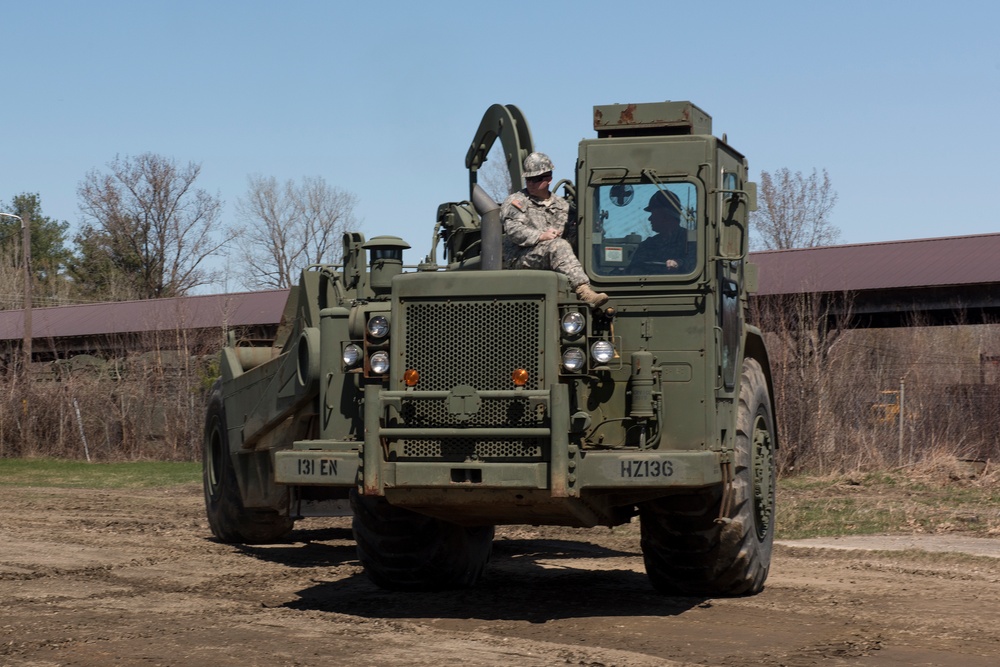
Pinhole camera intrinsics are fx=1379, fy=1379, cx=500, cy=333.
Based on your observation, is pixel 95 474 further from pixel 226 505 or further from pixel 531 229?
pixel 531 229

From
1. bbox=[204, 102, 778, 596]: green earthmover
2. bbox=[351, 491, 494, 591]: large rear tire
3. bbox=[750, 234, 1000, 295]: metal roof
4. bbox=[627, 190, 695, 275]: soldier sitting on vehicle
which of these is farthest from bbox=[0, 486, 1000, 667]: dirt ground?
bbox=[750, 234, 1000, 295]: metal roof

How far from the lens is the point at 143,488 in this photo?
76.8 feet

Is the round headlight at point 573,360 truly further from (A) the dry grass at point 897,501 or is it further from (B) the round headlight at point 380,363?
(A) the dry grass at point 897,501

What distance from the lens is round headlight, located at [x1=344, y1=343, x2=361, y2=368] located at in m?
8.98

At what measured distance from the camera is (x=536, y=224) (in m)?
9.23

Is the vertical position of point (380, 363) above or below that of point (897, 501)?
above

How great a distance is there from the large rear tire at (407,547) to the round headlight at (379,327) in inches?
53.5

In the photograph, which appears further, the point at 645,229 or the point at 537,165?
the point at 537,165

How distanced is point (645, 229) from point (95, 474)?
68.5 ft

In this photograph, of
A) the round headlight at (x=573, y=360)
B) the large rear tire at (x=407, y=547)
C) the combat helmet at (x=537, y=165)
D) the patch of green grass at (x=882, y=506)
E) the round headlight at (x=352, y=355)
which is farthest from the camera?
the patch of green grass at (x=882, y=506)

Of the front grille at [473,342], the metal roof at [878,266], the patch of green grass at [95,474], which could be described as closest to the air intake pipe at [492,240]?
the front grille at [473,342]

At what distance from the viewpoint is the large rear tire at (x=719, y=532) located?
916 cm

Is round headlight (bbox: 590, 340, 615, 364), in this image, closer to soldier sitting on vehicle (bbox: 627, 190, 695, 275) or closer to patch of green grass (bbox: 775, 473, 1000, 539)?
soldier sitting on vehicle (bbox: 627, 190, 695, 275)

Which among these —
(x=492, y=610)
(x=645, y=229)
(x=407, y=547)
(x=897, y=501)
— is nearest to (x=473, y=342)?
(x=645, y=229)
